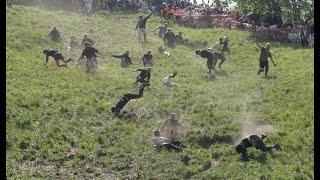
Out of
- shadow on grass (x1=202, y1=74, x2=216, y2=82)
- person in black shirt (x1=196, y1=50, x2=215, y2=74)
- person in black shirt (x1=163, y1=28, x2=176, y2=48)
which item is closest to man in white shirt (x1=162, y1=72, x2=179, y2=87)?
shadow on grass (x1=202, y1=74, x2=216, y2=82)

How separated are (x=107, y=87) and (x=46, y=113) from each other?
5.95 m

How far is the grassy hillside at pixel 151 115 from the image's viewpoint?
22.2 metres

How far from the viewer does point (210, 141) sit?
24891 millimetres

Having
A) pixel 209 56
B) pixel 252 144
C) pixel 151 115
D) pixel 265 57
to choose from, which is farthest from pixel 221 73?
pixel 252 144

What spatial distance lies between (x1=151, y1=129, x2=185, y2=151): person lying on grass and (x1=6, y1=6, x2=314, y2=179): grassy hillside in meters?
0.35

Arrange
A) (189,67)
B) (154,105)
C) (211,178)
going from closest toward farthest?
(211,178), (154,105), (189,67)

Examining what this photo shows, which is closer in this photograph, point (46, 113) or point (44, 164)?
point (44, 164)

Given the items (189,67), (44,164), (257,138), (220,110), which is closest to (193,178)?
(257,138)

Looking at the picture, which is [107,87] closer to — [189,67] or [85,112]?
[85,112]

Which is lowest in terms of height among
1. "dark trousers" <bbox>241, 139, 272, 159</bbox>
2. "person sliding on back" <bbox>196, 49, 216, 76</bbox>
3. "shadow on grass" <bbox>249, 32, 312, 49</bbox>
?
"dark trousers" <bbox>241, 139, 272, 159</bbox>

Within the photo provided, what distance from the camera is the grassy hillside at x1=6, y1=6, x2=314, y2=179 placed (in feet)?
72.9

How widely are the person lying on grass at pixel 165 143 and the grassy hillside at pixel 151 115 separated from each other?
0.35 m

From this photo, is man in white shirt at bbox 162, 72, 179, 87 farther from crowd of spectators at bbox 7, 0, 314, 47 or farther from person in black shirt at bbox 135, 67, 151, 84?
crowd of spectators at bbox 7, 0, 314, 47

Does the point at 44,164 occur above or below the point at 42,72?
below
